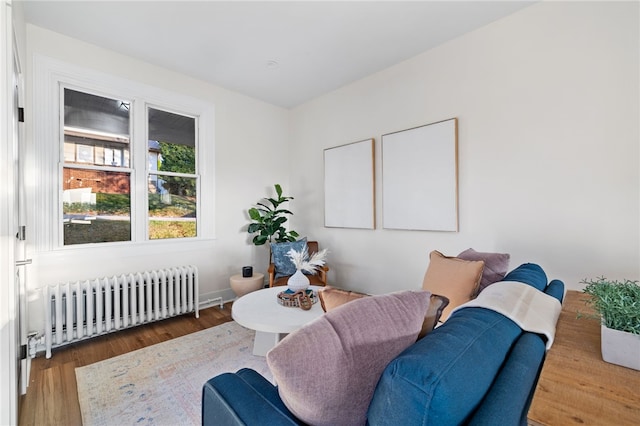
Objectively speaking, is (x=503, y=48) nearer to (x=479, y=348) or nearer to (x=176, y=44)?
(x=479, y=348)

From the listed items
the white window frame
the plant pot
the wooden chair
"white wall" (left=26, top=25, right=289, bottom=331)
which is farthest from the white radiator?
the plant pot

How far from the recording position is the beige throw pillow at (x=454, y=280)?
5.89ft

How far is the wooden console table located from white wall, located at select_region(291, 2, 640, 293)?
1474 mm

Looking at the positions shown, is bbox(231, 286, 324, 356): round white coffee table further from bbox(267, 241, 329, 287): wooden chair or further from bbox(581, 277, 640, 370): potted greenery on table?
bbox(581, 277, 640, 370): potted greenery on table

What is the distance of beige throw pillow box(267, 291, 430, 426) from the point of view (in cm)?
73

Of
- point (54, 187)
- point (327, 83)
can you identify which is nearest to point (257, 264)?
point (54, 187)

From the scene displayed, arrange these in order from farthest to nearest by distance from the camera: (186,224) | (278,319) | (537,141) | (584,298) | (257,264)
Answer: (257,264) < (186,224) < (537,141) < (278,319) < (584,298)

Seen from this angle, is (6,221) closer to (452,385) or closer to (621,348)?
(452,385)

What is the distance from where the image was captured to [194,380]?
202 centimetres

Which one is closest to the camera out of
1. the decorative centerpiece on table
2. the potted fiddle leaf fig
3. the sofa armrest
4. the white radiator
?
the sofa armrest

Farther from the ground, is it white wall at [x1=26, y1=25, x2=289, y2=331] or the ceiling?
the ceiling

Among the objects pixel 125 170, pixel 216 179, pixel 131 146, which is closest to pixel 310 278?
pixel 216 179

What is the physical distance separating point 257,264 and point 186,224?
1.12 metres

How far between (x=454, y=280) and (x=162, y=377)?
2177mm
